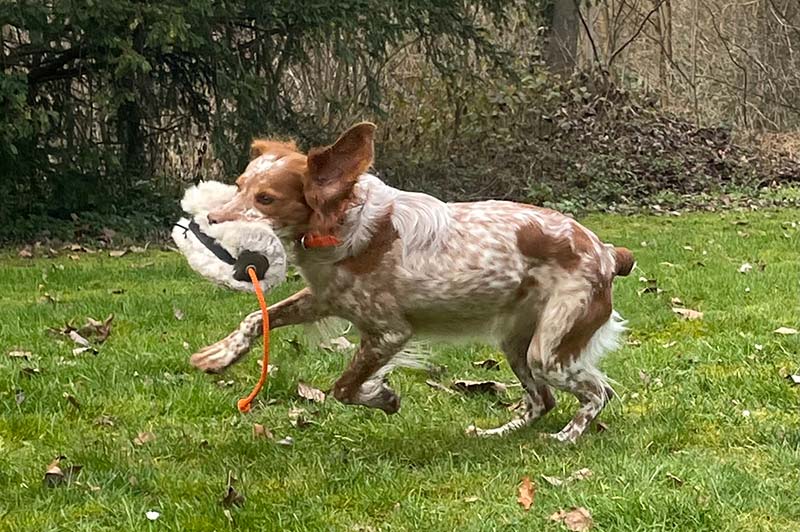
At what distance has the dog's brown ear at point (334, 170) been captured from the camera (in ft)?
13.5

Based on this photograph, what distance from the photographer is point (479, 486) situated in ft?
12.7

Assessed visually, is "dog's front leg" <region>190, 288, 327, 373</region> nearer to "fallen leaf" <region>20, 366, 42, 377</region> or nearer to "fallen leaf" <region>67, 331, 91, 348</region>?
"fallen leaf" <region>20, 366, 42, 377</region>

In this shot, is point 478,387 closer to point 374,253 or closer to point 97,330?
point 374,253

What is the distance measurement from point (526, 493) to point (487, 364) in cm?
219

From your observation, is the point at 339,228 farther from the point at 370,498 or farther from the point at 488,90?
the point at 488,90

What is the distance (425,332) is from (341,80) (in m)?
10.2

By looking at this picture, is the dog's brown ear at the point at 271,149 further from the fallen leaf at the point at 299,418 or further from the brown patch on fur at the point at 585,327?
the brown patch on fur at the point at 585,327


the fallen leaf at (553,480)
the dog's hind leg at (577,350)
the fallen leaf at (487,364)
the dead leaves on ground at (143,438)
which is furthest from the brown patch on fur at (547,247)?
the dead leaves on ground at (143,438)

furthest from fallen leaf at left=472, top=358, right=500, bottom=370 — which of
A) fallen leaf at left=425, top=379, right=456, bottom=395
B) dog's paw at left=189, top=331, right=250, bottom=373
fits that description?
dog's paw at left=189, top=331, right=250, bottom=373

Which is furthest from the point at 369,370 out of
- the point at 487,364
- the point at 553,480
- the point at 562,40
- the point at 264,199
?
the point at 562,40

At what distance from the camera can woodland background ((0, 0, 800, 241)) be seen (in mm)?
11094

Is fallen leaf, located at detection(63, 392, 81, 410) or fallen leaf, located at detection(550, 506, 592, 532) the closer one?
fallen leaf, located at detection(550, 506, 592, 532)

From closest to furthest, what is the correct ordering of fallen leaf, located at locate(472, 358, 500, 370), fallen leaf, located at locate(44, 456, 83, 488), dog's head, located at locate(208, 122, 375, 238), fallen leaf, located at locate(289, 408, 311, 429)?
fallen leaf, located at locate(44, 456, 83, 488) < dog's head, located at locate(208, 122, 375, 238) < fallen leaf, located at locate(289, 408, 311, 429) < fallen leaf, located at locate(472, 358, 500, 370)

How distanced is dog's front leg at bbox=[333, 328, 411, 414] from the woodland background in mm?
6140
